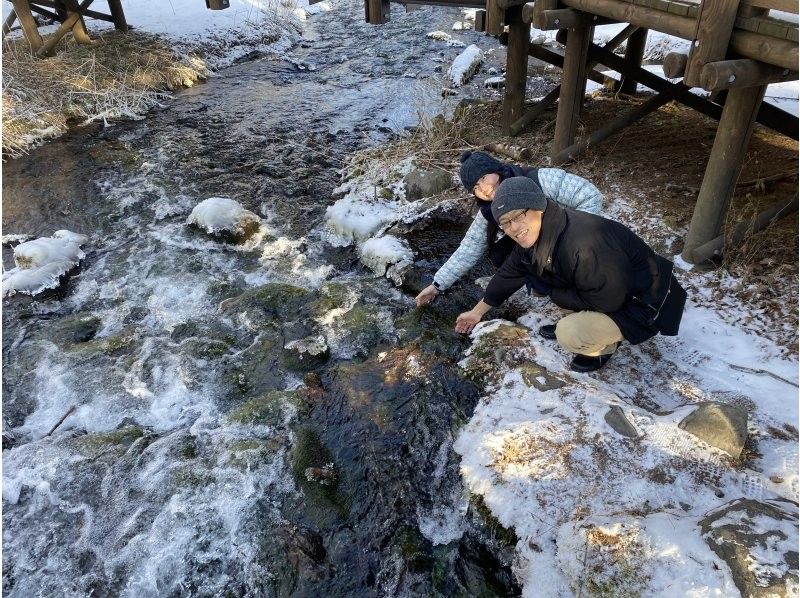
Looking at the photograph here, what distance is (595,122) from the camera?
23.0 ft

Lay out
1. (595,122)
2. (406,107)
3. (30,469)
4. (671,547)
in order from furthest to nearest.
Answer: (406,107)
(595,122)
(30,469)
(671,547)

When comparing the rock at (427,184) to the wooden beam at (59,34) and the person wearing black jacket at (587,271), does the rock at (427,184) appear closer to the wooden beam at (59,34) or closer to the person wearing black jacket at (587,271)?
the person wearing black jacket at (587,271)

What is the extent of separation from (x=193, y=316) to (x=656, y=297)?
13.8 ft

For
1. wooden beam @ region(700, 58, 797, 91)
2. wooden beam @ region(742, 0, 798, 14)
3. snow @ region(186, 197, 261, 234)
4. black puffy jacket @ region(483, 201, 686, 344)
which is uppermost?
wooden beam @ region(742, 0, 798, 14)

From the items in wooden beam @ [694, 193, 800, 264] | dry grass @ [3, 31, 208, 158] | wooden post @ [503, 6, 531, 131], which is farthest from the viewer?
dry grass @ [3, 31, 208, 158]

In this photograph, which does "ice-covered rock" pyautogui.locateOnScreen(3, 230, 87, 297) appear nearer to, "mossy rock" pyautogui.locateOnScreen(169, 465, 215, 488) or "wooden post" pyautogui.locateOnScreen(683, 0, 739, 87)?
"mossy rock" pyautogui.locateOnScreen(169, 465, 215, 488)

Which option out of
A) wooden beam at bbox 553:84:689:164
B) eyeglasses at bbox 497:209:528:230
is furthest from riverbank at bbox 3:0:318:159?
eyeglasses at bbox 497:209:528:230

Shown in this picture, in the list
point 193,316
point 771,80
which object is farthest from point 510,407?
point 193,316

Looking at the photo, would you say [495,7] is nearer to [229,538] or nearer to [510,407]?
[510,407]

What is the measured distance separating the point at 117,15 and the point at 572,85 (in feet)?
39.7

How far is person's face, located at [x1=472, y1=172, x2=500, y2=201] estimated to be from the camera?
11.7 feet

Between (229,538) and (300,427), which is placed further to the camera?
(300,427)

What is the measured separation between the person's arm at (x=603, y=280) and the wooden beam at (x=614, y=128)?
3.22 metres

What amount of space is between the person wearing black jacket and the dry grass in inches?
359
